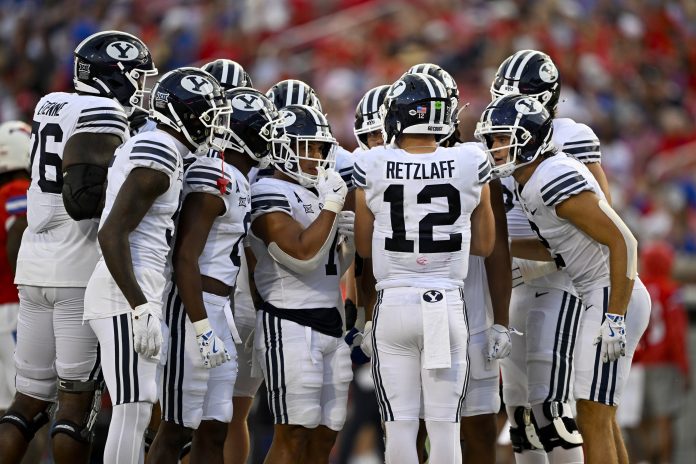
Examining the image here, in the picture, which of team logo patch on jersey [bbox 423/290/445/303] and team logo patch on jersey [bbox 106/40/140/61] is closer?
team logo patch on jersey [bbox 423/290/445/303]

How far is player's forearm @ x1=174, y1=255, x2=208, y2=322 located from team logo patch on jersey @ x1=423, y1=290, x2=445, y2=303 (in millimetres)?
1118

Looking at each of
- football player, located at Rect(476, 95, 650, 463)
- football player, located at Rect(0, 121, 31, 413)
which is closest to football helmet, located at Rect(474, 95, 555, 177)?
football player, located at Rect(476, 95, 650, 463)

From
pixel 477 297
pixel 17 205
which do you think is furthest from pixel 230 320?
pixel 17 205

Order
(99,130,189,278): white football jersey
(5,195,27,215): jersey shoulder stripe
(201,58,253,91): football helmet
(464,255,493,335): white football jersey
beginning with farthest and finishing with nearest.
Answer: (201,58,253,91): football helmet, (5,195,27,215): jersey shoulder stripe, (464,255,493,335): white football jersey, (99,130,189,278): white football jersey

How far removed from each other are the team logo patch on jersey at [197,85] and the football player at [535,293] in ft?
6.23

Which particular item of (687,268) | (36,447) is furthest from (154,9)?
(36,447)

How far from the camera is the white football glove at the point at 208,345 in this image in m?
5.78

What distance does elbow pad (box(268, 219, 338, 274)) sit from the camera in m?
6.16

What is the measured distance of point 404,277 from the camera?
19.6ft

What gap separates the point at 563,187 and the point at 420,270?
883 millimetres

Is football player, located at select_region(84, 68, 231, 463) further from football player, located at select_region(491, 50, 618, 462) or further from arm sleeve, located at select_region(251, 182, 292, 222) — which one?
football player, located at select_region(491, 50, 618, 462)

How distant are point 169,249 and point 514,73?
245 centimetres

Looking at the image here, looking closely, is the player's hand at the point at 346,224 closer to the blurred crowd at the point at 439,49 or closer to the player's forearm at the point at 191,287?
the player's forearm at the point at 191,287

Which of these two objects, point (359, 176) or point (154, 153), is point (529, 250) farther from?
point (154, 153)
